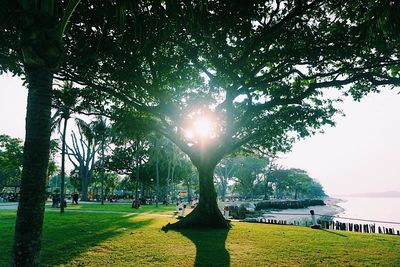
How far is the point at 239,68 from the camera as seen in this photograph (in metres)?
13.1

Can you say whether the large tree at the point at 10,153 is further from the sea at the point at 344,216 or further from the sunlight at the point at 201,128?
the sunlight at the point at 201,128

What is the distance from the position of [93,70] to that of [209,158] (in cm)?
760

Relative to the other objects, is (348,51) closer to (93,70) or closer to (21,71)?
(93,70)

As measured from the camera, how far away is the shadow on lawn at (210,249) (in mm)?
7688

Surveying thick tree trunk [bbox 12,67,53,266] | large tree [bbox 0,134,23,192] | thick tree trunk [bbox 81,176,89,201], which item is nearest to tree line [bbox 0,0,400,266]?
thick tree trunk [bbox 12,67,53,266]

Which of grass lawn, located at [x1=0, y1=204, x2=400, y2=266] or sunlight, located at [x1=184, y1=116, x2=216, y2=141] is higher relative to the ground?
sunlight, located at [x1=184, y1=116, x2=216, y2=141]

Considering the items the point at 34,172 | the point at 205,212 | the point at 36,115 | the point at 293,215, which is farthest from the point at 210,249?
the point at 293,215

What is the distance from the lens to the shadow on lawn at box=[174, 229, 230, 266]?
7688 millimetres

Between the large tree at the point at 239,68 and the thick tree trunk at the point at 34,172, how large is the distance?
3.30 metres

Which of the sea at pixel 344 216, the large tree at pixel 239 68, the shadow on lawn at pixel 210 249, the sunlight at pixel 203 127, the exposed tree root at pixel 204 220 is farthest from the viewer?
the sea at pixel 344 216

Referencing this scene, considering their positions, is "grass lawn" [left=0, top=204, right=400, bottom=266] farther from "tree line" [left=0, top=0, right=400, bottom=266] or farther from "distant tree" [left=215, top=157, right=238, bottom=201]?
"distant tree" [left=215, top=157, right=238, bottom=201]

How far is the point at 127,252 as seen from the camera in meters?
8.72

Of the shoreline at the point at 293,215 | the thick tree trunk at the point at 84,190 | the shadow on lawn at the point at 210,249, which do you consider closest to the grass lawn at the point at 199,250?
the shadow on lawn at the point at 210,249

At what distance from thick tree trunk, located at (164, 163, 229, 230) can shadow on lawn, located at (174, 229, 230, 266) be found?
202cm
